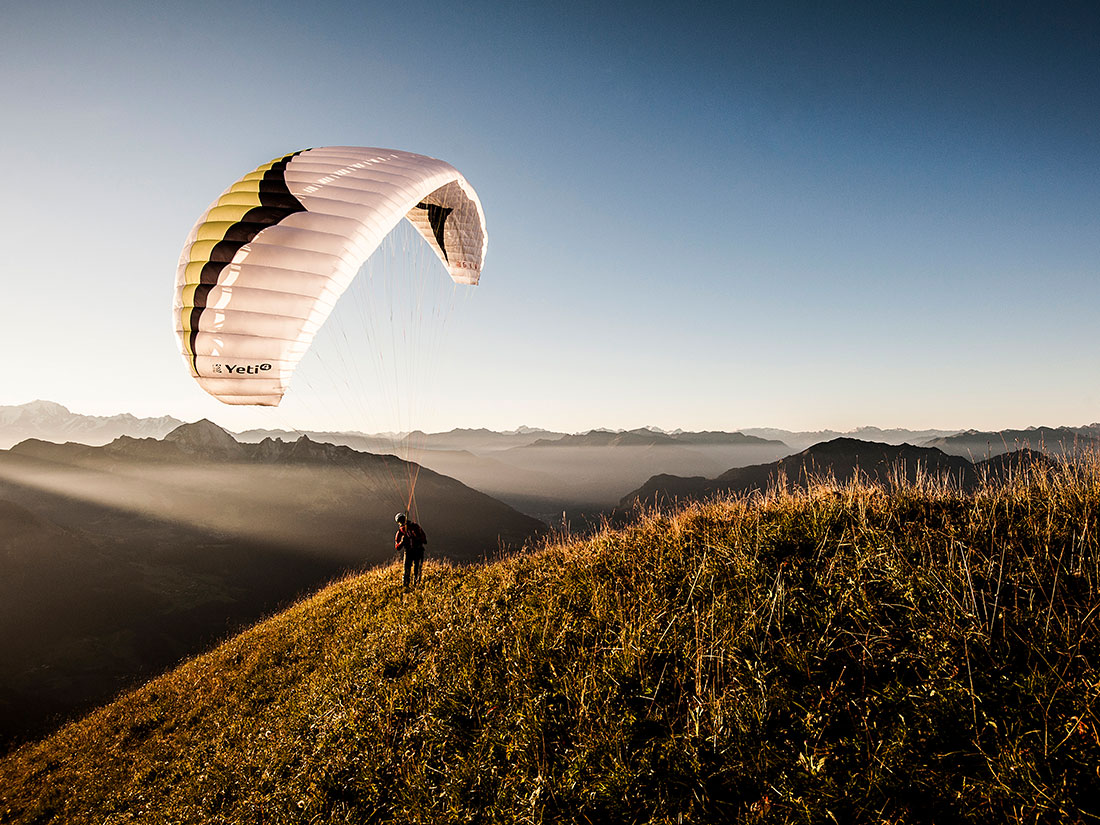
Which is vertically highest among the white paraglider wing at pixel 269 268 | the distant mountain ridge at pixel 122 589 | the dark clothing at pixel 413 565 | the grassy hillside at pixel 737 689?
the white paraglider wing at pixel 269 268

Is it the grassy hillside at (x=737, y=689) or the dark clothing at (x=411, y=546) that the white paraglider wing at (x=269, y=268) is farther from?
the grassy hillside at (x=737, y=689)

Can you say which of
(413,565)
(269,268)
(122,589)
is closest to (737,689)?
(269,268)

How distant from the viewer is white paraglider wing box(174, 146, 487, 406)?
283 inches

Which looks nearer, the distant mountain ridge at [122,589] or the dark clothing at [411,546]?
the dark clothing at [411,546]

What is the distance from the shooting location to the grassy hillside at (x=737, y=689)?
247 centimetres

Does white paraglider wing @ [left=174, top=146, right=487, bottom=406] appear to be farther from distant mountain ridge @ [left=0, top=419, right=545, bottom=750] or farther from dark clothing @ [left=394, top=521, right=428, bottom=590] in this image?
distant mountain ridge @ [left=0, top=419, right=545, bottom=750]

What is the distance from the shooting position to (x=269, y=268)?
7.20m

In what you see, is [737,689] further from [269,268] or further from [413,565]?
[413,565]

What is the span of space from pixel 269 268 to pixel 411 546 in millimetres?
6448

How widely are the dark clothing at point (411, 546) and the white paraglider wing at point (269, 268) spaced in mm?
4491

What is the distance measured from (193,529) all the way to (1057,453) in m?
249

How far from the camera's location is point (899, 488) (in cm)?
596

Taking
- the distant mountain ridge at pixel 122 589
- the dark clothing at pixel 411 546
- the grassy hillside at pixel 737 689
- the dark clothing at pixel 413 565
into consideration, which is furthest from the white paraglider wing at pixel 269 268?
the distant mountain ridge at pixel 122 589

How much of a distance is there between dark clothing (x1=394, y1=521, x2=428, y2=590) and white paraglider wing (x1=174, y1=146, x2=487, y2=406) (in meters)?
4.49
